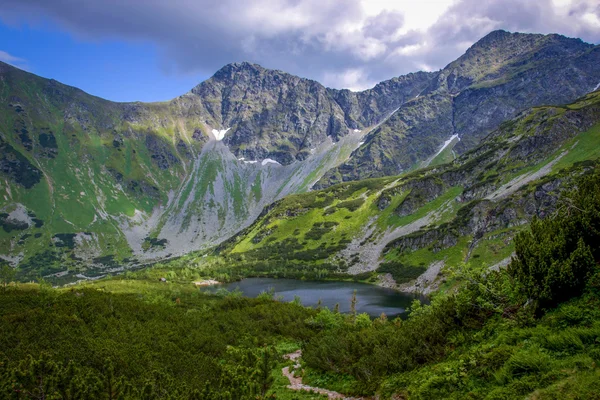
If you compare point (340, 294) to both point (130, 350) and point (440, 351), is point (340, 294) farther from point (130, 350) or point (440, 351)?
point (440, 351)

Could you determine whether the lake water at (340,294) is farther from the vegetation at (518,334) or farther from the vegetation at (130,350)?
the vegetation at (518,334)

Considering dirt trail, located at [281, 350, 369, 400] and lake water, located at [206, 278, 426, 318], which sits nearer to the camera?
dirt trail, located at [281, 350, 369, 400]

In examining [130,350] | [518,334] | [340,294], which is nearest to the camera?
[518,334]

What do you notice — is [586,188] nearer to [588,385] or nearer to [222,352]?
[588,385]

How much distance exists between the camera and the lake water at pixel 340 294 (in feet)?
407

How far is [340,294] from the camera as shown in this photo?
497ft

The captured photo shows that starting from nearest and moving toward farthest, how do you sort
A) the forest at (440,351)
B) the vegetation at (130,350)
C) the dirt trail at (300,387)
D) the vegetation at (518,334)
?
1. the vegetation at (518,334)
2. the forest at (440,351)
3. the vegetation at (130,350)
4. the dirt trail at (300,387)

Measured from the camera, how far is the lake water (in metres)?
124

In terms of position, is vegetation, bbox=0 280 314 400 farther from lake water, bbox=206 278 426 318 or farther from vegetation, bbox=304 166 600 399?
lake water, bbox=206 278 426 318

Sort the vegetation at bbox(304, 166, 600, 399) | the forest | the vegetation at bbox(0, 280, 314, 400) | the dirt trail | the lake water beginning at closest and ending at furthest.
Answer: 1. the vegetation at bbox(304, 166, 600, 399)
2. the forest
3. the vegetation at bbox(0, 280, 314, 400)
4. the dirt trail
5. the lake water

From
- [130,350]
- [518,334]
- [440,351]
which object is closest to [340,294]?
[130,350]

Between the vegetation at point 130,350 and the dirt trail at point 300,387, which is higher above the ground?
the vegetation at point 130,350

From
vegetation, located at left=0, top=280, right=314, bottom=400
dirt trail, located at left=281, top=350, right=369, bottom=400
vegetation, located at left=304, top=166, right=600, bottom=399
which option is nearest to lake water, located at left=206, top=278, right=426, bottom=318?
vegetation, located at left=0, top=280, right=314, bottom=400

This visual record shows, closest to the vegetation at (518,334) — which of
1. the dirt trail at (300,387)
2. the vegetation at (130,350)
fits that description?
the dirt trail at (300,387)
